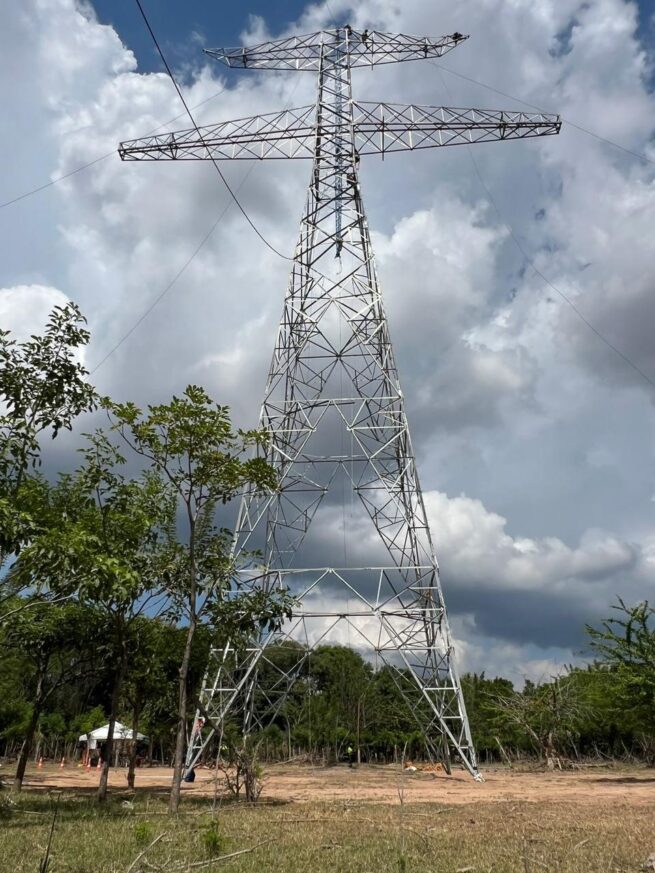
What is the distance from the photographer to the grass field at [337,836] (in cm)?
745

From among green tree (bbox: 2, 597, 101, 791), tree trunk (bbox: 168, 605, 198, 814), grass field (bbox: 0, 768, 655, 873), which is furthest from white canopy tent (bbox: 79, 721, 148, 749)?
tree trunk (bbox: 168, 605, 198, 814)

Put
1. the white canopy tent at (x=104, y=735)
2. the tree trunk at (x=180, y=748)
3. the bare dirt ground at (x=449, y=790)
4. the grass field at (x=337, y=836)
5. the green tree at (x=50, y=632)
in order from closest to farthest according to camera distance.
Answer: the grass field at (x=337, y=836)
the tree trunk at (x=180, y=748)
the bare dirt ground at (x=449, y=790)
the green tree at (x=50, y=632)
the white canopy tent at (x=104, y=735)

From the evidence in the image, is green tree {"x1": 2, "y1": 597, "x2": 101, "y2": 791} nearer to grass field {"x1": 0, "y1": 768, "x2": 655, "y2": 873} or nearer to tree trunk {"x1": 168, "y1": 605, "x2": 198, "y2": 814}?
tree trunk {"x1": 168, "y1": 605, "x2": 198, "y2": 814}

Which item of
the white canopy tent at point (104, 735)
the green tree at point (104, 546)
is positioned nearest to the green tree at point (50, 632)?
the green tree at point (104, 546)

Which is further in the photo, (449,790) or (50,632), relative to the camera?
(449,790)

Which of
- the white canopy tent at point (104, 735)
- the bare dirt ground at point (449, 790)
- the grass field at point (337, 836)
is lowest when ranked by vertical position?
the grass field at point (337, 836)

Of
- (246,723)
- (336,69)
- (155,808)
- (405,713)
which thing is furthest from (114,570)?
(405,713)

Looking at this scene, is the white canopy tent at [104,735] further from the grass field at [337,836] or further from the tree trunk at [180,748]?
the tree trunk at [180,748]

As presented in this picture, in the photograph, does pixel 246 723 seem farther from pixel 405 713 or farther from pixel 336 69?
pixel 336 69

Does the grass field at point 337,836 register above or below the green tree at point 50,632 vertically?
below

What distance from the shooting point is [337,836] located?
9.66 metres

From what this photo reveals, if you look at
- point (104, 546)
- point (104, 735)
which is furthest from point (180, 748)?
point (104, 735)

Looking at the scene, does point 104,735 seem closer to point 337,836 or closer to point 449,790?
point 449,790

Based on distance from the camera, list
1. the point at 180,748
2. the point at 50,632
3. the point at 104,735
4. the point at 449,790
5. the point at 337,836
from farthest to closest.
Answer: the point at 104,735 → the point at 449,790 → the point at 50,632 → the point at 180,748 → the point at 337,836
